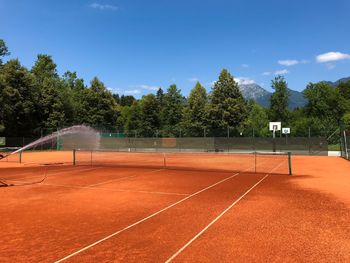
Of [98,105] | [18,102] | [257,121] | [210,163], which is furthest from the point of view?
[257,121]

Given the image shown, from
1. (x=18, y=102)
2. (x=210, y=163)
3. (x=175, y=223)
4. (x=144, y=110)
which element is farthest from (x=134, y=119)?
(x=175, y=223)

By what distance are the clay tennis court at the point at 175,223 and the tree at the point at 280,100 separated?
6118cm

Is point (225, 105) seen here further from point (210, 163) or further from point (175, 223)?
point (175, 223)

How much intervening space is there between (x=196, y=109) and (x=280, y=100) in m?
20.6

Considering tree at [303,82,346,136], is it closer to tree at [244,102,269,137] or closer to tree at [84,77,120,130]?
tree at [244,102,269,137]

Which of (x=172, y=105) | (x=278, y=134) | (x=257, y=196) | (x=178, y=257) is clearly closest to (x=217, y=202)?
(x=257, y=196)

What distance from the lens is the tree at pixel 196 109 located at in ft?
202

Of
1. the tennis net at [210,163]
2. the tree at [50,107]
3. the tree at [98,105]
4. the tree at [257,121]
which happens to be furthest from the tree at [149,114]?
the tennis net at [210,163]

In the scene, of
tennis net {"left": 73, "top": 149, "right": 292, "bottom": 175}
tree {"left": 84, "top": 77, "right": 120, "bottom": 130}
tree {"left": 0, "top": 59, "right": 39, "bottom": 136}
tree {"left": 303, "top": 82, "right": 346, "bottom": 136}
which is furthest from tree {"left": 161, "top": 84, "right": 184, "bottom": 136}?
tennis net {"left": 73, "top": 149, "right": 292, "bottom": 175}

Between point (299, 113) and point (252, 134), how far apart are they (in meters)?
49.7

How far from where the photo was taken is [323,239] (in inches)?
293

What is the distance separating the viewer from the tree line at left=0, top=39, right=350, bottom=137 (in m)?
53.6

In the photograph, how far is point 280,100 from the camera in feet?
243

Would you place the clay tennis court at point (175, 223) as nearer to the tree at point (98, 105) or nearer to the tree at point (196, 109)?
the tree at point (196, 109)
